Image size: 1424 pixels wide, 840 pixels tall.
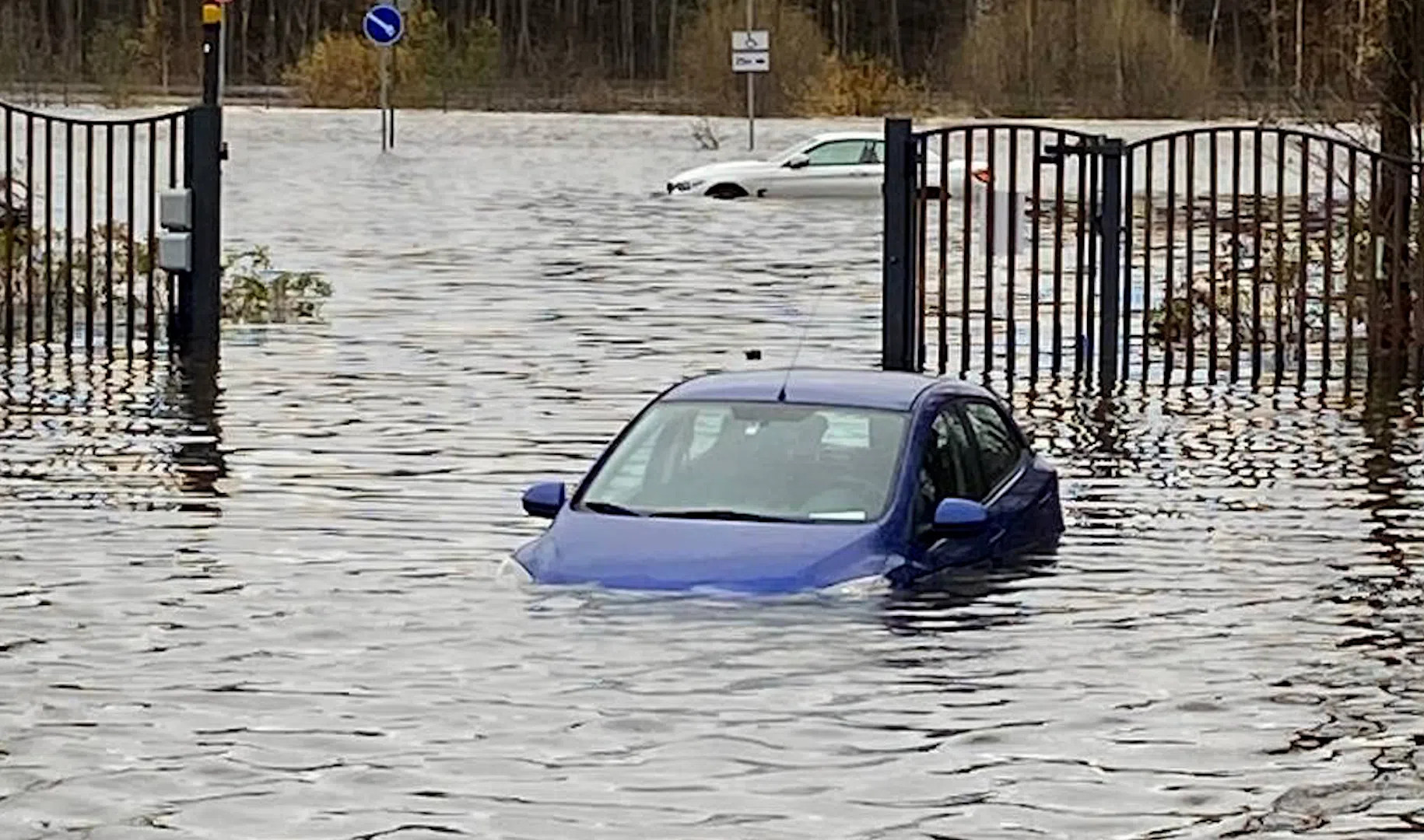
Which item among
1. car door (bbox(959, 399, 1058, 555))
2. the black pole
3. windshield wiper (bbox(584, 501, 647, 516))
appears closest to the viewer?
windshield wiper (bbox(584, 501, 647, 516))

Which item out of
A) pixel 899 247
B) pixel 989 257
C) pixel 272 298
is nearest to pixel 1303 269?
pixel 989 257

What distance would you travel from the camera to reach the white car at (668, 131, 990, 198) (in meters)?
56.7

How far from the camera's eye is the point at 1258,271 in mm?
28188

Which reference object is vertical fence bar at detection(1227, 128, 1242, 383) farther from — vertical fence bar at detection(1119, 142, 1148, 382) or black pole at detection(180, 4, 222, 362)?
black pole at detection(180, 4, 222, 362)

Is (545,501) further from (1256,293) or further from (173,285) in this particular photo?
(173,285)

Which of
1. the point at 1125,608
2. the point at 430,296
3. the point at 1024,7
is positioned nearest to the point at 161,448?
the point at 1125,608

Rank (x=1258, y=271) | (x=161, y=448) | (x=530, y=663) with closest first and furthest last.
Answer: (x=530, y=663) < (x=161, y=448) < (x=1258, y=271)

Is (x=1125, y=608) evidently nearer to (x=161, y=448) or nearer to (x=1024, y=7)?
(x=161, y=448)

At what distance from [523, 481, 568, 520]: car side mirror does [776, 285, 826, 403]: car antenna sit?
1.08 m

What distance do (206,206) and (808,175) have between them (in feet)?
97.0

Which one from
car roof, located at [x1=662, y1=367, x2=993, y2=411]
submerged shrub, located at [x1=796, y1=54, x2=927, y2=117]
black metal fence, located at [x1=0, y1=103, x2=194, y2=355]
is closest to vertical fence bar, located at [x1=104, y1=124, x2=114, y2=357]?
black metal fence, located at [x1=0, y1=103, x2=194, y2=355]

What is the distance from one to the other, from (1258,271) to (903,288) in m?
2.79

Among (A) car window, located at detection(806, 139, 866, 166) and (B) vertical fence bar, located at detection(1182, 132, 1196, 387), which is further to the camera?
(A) car window, located at detection(806, 139, 866, 166)

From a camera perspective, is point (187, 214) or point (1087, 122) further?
point (1087, 122)
